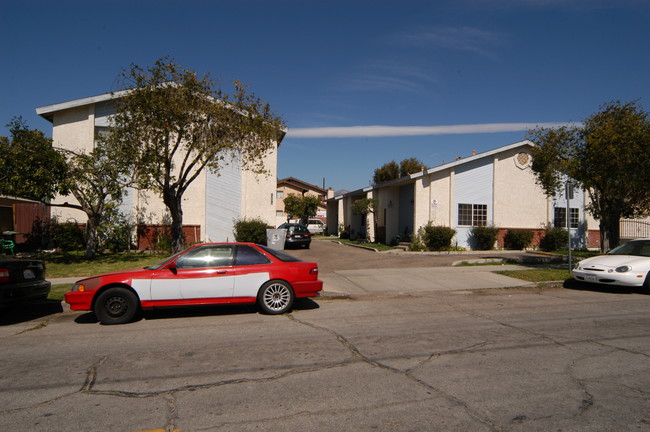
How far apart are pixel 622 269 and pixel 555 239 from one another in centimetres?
1292

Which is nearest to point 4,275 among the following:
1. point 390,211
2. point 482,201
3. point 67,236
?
point 67,236

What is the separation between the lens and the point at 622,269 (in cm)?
1071

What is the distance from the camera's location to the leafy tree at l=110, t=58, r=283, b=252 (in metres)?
14.2

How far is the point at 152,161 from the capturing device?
14.4 meters

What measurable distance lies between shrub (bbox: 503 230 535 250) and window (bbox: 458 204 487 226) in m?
1.43

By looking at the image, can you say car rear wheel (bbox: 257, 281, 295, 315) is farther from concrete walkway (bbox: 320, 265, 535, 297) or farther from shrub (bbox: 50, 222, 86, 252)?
shrub (bbox: 50, 222, 86, 252)

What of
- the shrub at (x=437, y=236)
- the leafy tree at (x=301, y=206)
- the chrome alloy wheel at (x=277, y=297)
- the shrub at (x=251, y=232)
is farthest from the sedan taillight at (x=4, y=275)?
the leafy tree at (x=301, y=206)

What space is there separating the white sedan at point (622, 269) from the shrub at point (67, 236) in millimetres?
18971

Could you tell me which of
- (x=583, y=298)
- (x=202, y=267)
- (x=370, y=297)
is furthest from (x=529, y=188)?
(x=202, y=267)

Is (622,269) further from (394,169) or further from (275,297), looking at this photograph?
(394,169)

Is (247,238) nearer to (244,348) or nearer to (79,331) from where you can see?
(79,331)

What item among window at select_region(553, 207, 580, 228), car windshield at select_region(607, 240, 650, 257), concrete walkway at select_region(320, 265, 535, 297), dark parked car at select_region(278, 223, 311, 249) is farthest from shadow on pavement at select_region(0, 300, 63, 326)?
window at select_region(553, 207, 580, 228)

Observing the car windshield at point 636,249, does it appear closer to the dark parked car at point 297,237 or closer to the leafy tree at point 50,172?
the dark parked car at point 297,237

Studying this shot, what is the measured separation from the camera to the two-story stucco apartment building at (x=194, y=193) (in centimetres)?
1983
